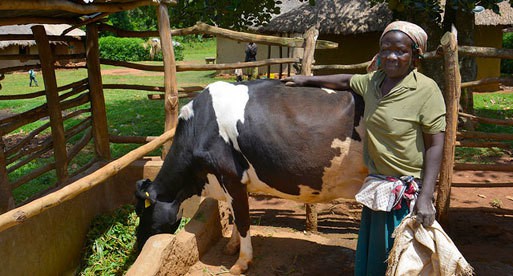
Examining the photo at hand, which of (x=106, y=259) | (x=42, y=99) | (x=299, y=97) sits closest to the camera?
(x=299, y=97)

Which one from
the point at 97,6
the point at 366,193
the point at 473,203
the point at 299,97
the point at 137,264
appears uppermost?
the point at 97,6

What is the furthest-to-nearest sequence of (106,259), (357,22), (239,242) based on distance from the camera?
(357,22), (106,259), (239,242)

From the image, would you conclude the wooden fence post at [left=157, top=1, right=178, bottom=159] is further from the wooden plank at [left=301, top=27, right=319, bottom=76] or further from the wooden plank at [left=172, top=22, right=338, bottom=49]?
the wooden plank at [left=301, top=27, right=319, bottom=76]

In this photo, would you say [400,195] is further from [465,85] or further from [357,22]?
[357,22]

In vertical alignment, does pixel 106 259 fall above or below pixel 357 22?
below

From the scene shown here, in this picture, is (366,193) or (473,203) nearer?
(366,193)

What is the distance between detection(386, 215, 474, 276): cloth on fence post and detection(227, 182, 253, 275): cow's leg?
147 cm

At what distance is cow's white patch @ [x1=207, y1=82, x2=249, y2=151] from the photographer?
3711 mm

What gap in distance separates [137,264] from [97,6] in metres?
A: 2.14

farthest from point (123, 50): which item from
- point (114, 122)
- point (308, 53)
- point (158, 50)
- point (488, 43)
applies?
point (308, 53)

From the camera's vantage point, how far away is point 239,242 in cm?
428

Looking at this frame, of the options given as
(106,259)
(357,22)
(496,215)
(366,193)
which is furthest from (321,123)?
(357,22)

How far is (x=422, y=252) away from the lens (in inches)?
106

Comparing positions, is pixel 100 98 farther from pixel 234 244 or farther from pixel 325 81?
pixel 325 81
